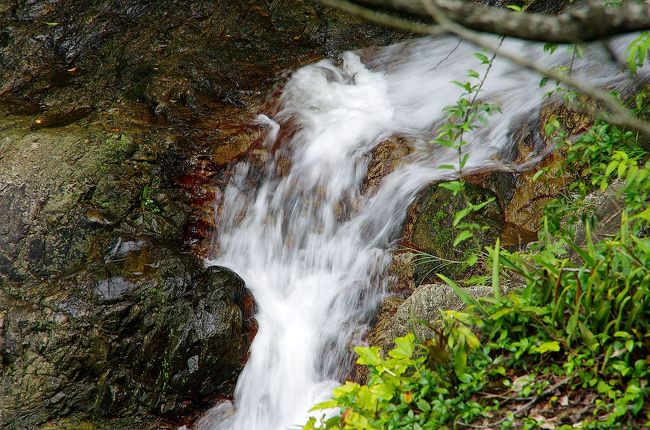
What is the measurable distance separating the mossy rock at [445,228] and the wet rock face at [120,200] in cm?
191

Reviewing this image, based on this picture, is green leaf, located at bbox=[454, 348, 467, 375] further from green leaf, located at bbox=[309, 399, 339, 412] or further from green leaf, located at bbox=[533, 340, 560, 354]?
green leaf, located at bbox=[309, 399, 339, 412]

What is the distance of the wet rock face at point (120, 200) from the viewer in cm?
519

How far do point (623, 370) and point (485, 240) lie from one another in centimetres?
315

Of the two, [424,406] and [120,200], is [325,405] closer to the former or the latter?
[424,406]

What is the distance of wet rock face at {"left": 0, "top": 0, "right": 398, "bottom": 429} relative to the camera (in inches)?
204

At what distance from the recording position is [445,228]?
229 inches

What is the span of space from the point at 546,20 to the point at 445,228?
14.1ft

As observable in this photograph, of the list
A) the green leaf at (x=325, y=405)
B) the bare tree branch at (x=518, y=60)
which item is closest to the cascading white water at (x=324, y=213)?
the green leaf at (x=325, y=405)

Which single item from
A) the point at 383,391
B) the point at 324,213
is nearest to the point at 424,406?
the point at 383,391

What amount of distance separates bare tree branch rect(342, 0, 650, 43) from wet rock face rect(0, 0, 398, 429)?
4368 millimetres

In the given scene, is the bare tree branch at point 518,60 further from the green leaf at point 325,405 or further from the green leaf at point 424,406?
the green leaf at point 325,405

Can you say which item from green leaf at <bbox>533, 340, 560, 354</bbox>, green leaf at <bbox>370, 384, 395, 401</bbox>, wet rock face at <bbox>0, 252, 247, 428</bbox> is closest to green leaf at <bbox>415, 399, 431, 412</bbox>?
green leaf at <bbox>370, 384, 395, 401</bbox>

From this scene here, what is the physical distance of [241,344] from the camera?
5.58m

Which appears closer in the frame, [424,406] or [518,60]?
[518,60]
